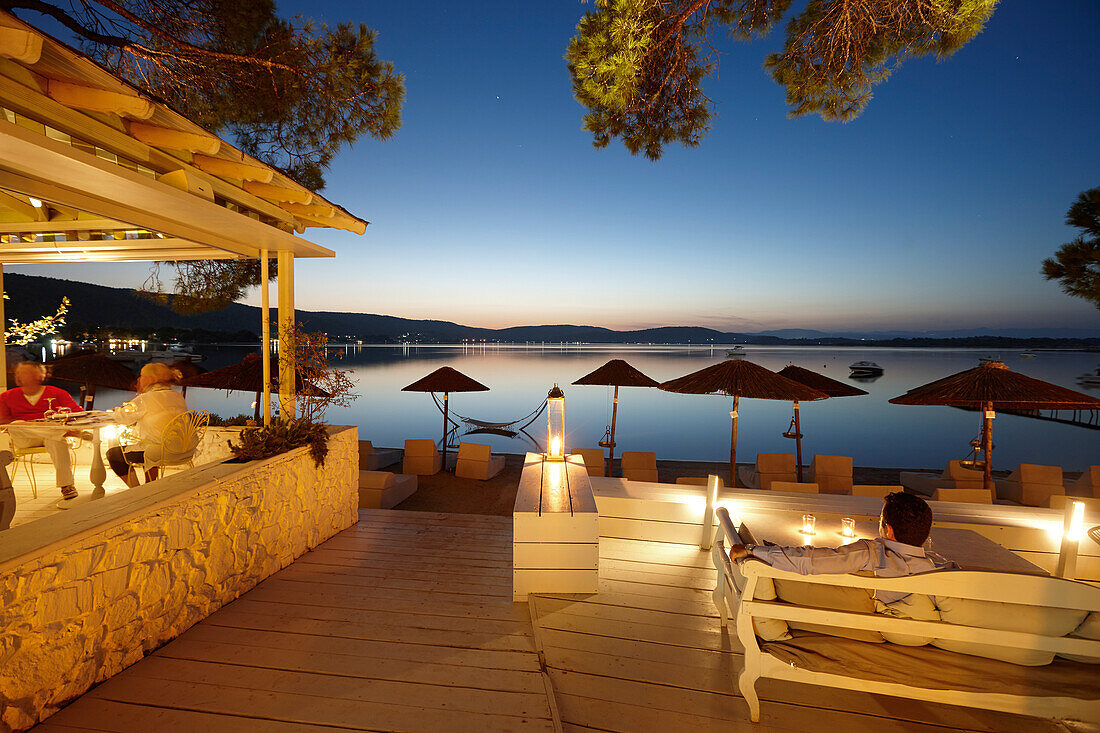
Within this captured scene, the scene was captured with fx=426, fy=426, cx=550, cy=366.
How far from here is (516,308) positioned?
3919 centimetres

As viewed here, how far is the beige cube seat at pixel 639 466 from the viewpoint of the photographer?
6.52 meters

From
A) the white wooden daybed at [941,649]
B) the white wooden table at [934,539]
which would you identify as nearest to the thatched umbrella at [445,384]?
the white wooden table at [934,539]

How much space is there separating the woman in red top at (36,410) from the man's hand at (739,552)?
5.20m

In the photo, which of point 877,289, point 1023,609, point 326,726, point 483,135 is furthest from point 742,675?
point 877,289

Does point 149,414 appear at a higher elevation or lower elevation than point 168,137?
lower

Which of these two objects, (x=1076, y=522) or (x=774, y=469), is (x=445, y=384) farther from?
(x=1076, y=522)

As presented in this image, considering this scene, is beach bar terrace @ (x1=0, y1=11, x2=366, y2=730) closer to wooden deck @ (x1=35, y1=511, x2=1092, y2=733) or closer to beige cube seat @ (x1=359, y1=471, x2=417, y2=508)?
wooden deck @ (x1=35, y1=511, x2=1092, y2=733)

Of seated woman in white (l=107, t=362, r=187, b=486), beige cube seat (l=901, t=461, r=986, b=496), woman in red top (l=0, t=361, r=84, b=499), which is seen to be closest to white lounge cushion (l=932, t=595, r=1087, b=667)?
seated woman in white (l=107, t=362, r=187, b=486)

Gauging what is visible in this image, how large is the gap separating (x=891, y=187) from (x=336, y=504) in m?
18.7

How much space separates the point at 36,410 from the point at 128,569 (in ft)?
12.7

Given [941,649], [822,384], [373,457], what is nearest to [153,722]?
[941,649]

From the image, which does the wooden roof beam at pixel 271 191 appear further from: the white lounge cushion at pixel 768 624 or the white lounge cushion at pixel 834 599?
the white lounge cushion at pixel 834 599

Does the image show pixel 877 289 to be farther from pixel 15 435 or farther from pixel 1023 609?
pixel 15 435

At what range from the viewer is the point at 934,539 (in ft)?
8.71
